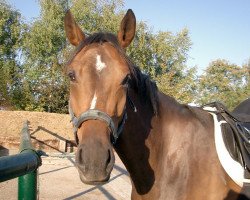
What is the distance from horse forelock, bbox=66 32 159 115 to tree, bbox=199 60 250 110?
34.3m

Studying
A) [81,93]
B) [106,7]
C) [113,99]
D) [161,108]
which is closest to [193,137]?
[161,108]

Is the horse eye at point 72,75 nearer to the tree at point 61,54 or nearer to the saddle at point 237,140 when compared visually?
the saddle at point 237,140

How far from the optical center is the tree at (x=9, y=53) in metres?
27.0

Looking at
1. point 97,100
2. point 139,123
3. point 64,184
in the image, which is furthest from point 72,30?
point 64,184

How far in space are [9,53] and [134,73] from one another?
30525 millimetres

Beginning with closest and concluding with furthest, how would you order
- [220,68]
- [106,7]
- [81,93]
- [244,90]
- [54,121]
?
[81,93] < [54,121] < [106,7] < [244,90] < [220,68]

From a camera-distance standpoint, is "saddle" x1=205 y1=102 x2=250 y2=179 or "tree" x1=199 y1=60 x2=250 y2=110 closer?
"saddle" x1=205 y1=102 x2=250 y2=179

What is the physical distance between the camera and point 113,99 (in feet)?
6.92

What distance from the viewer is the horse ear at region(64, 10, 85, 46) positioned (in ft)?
8.59

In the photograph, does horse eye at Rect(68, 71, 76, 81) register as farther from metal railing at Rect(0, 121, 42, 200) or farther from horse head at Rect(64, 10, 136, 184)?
metal railing at Rect(0, 121, 42, 200)

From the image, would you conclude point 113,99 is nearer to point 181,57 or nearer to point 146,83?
point 146,83

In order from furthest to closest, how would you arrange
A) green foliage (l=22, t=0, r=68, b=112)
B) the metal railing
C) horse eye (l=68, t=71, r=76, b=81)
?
green foliage (l=22, t=0, r=68, b=112)
horse eye (l=68, t=71, r=76, b=81)
the metal railing

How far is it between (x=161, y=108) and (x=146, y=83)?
0.29 meters

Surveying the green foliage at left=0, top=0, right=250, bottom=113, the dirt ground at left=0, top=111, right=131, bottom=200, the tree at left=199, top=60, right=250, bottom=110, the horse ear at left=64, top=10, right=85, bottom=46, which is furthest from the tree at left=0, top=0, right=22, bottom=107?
the horse ear at left=64, top=10, right=85, bottom=46
